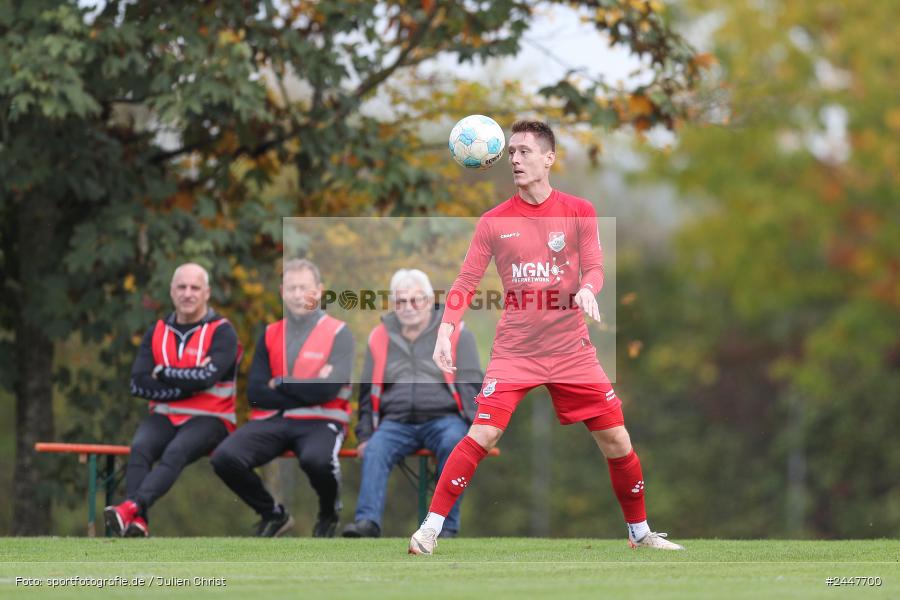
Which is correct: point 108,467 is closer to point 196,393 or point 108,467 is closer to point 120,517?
point 196,393

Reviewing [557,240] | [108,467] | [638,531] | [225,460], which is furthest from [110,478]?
[557,240]

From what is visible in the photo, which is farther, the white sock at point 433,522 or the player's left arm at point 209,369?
the player's left arm at point 209,369

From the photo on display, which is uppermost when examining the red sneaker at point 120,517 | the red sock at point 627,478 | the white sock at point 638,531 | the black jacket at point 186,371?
the black jacket at point 186,371

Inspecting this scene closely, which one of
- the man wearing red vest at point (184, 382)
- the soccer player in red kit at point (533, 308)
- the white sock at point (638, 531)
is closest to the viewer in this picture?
the soccer player in red kit at point (533, 308)

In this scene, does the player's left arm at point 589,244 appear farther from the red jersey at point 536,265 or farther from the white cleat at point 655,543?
the white cleat at point 655,543

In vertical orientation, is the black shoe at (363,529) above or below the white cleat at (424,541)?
below

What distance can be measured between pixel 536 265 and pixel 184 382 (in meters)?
3.36

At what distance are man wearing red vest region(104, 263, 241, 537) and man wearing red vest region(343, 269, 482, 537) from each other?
0.99m

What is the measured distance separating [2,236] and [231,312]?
2388mm

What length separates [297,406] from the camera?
989cm

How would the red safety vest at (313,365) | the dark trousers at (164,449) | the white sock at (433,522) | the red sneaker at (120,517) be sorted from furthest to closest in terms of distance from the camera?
the red safety vest at (313,365) → the dark trousers at (164,449) → the red sneaker at (120,517) → the white sock at (433,522)

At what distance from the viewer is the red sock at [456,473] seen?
7.19 m

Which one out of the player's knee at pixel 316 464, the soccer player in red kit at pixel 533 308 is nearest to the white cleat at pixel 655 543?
the soccer player in red kit at pixel 533 308

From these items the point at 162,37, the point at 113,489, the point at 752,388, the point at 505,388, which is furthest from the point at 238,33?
the point at 752,388
